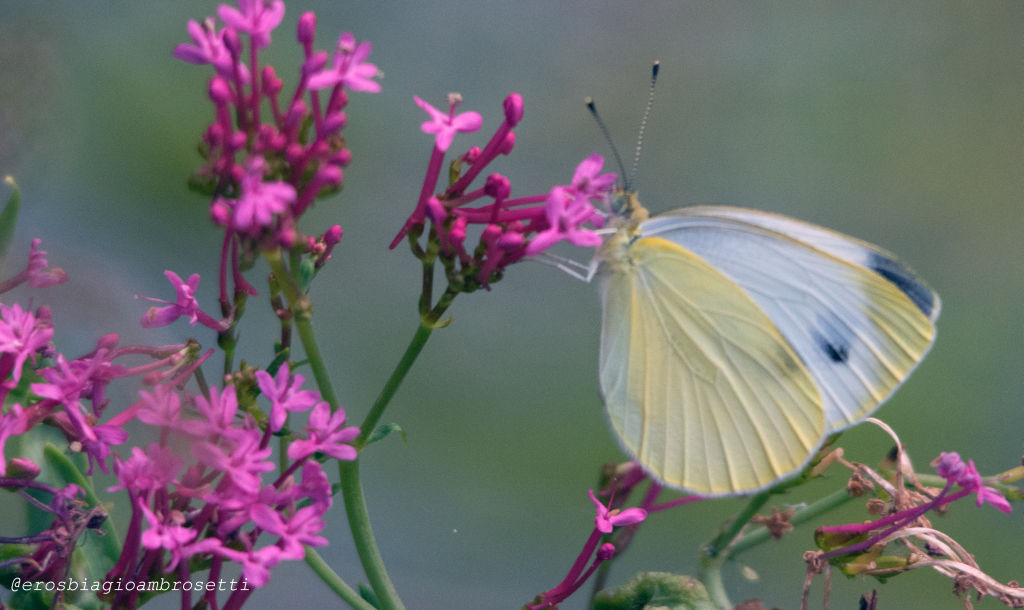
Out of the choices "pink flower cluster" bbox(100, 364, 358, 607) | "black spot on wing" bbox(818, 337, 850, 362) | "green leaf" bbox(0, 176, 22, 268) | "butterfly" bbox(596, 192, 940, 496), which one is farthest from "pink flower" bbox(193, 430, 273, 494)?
"black spot on wing" bbox(818, 337, 850, 362)

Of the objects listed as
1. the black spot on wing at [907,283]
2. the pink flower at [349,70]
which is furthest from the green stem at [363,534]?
the black spot on wing at [907,283]

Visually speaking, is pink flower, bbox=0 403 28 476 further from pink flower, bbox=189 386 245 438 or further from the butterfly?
the butterfly

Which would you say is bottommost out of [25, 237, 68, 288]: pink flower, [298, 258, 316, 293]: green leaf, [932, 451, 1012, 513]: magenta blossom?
[932, 451, 1012, 513]: magenta blossom

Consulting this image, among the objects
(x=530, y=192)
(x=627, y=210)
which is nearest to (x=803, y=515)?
(x=627, y=210)

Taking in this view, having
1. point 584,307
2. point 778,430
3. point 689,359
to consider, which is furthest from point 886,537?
point 584,307

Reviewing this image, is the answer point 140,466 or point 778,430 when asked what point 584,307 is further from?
point 140,466
